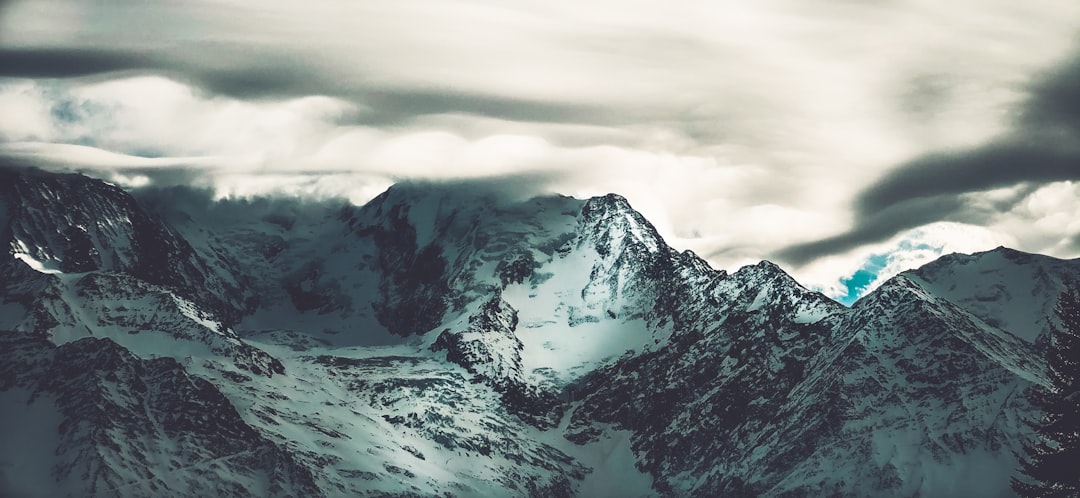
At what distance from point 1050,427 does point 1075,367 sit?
4399mm

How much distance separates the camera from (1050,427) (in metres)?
95.4

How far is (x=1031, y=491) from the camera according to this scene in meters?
96.5

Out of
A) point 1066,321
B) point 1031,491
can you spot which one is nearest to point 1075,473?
point 1031,491

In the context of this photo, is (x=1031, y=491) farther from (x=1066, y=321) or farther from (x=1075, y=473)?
(x=1066, y=321)

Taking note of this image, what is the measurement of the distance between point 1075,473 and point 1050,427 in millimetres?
3349

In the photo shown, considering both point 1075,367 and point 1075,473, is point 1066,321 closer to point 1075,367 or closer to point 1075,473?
point 1075,367

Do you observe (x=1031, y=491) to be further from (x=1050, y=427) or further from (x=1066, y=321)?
(x=1066, y=321)

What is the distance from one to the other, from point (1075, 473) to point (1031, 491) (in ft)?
10.3

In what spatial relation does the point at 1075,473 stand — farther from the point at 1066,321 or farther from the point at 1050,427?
the point at 1066,321

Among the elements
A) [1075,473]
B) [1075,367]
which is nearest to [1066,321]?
[1075,367]

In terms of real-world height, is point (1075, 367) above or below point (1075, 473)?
above

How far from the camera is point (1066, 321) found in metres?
96.4

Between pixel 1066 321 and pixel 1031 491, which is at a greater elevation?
pixel 1066 321

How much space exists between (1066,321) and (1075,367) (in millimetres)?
3089
